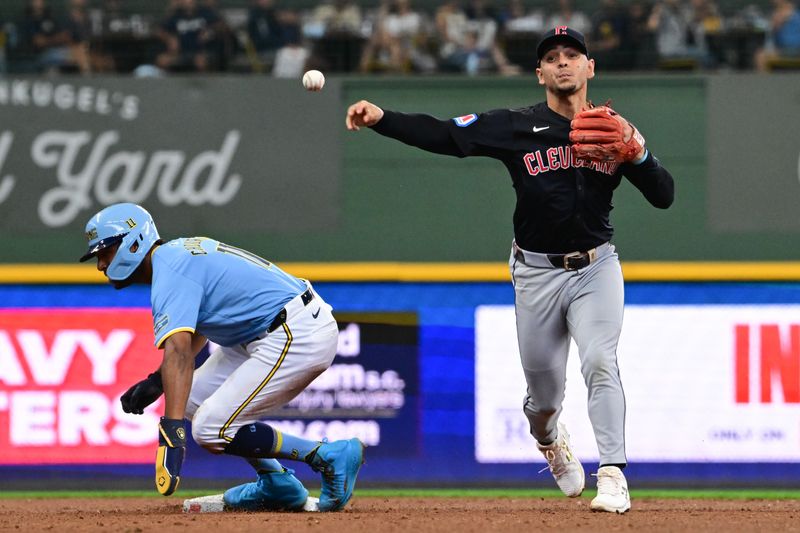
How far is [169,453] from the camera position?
17.3 ft

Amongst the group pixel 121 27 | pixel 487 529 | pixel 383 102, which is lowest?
pixel 487 529

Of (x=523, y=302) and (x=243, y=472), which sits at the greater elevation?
Answer: (x=523, y=302)

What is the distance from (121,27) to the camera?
10594 millimetres

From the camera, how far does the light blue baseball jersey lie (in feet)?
17.6

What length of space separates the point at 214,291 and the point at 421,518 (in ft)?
4.51

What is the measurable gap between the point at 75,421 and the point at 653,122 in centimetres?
516

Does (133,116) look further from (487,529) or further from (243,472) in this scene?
(487,529)

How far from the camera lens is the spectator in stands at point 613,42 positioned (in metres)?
10.3

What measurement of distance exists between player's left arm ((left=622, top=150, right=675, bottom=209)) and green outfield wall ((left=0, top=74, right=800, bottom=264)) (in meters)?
4.57

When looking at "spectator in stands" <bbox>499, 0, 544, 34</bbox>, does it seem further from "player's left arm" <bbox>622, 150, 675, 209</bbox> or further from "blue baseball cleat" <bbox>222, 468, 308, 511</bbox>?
"blue baseball cleat" <bbox>222, 468, 308, 511</bbox>

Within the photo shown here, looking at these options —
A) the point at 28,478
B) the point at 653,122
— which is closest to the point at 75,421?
the point at 28,478

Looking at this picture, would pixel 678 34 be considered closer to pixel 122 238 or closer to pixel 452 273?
pixel 452 273

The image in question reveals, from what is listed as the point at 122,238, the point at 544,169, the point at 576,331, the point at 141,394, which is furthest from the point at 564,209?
the point at 141,394

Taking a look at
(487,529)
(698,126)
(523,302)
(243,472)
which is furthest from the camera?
(698,126)
